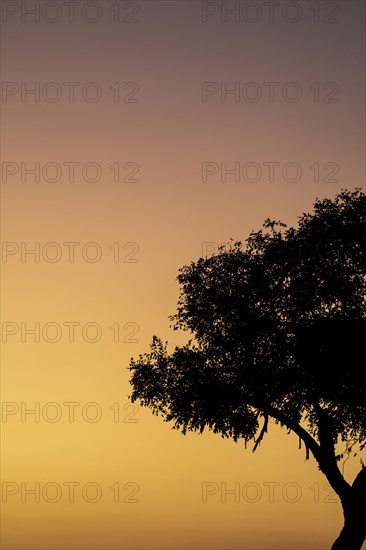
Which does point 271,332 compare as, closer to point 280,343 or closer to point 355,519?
point 280,343

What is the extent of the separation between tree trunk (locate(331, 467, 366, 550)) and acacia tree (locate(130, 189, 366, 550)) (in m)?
0.04

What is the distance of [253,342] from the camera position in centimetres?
4078

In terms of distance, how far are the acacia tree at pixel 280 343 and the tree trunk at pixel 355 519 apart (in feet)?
0.14

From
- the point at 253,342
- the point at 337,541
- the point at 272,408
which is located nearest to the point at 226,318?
the point at 253,342

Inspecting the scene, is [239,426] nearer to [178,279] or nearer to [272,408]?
[272,408]

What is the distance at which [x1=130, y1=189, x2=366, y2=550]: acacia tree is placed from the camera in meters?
39.0

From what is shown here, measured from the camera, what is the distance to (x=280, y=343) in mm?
40188

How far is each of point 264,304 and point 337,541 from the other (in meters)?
10.3

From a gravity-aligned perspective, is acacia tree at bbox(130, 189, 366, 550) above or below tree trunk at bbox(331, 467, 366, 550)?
above

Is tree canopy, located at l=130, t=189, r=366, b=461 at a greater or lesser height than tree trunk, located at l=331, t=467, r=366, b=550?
greater

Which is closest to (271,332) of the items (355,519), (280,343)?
(280,343)

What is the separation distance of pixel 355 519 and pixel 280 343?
7.82 metres

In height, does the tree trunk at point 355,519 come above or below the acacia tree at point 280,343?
below

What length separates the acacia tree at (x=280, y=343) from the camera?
39.0m
